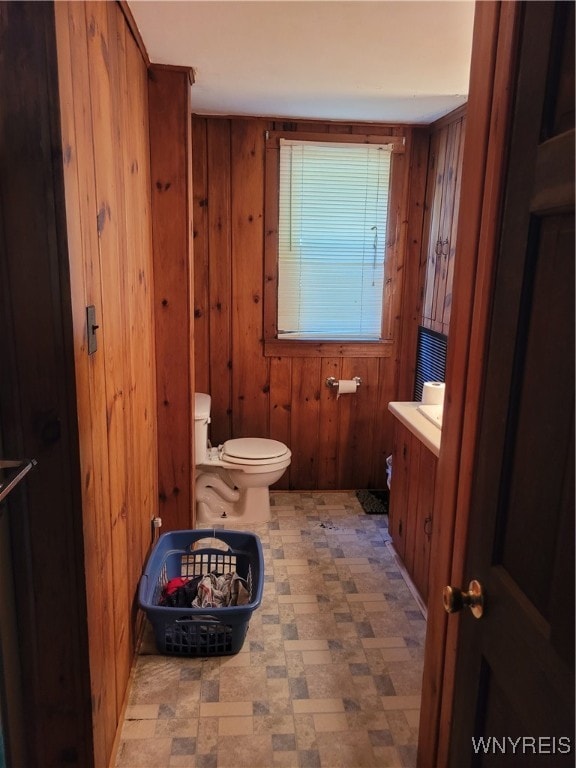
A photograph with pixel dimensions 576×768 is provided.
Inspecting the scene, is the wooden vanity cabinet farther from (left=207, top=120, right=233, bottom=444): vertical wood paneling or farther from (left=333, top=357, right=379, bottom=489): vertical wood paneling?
(left=207, top=120, right=233, bottom=444): vertical wood paneling

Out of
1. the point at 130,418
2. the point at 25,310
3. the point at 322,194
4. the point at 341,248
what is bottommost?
the point at 130,418

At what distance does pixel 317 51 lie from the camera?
217 centimetres

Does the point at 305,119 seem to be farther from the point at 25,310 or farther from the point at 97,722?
the point at 97,722

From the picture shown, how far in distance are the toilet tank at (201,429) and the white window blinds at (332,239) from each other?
0.70 metres

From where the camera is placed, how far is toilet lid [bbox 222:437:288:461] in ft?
10.5

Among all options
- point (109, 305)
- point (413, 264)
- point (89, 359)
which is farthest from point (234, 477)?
point (89, 359)

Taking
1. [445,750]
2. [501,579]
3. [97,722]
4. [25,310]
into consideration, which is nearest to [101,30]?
[25,310]

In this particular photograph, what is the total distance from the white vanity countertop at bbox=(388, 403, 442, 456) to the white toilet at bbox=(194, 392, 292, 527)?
0.79m

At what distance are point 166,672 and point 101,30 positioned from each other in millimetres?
2102

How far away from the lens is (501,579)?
98 cm

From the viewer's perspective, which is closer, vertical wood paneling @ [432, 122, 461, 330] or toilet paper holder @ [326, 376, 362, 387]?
vertical wood paneling @ [432, 122, 461, 330]

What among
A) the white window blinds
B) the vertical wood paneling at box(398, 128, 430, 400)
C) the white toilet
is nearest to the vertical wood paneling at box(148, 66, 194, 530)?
the white toilet

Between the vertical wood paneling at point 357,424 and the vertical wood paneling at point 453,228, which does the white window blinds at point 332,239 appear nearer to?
the vertical wood paneling at point 357,424

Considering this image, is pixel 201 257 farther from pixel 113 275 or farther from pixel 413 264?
pixel 113 275
